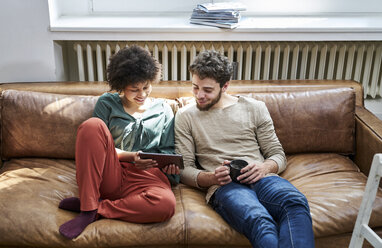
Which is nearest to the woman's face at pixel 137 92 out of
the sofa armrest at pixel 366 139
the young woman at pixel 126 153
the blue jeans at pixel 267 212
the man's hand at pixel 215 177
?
the young woman at pixel 126 153

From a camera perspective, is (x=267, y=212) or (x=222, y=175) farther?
(x=222, y=175)

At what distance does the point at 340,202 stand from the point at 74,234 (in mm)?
1162

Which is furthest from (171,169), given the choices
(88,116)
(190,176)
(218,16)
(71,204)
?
(218,16)

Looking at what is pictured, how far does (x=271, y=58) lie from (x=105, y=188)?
5.53 feet

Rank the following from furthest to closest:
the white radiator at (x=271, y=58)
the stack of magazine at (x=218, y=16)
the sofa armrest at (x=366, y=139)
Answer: the white radiator at (x=271, y=58) → the stack of magazine at (x=218, y=16) → the sofa armrest at (x=366, y=139)

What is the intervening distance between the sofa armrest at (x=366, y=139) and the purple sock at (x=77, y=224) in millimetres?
1436

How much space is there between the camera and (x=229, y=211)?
160 cm

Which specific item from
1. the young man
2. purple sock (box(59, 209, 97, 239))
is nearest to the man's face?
the young man

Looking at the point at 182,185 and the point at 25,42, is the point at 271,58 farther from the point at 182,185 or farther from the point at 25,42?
the point at 25,42

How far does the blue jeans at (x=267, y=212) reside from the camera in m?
1.43

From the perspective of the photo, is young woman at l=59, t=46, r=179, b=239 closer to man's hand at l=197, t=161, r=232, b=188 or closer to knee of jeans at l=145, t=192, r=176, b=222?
knee of jeans at l=145, t=192, r=176, b=222

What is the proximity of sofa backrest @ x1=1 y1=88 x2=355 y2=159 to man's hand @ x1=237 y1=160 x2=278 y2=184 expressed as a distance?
13.5 inches

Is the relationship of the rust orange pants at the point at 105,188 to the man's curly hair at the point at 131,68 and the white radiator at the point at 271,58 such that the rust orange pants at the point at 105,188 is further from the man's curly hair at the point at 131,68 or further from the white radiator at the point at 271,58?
the white radiator at the point at 271,58

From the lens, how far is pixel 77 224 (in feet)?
5.14
